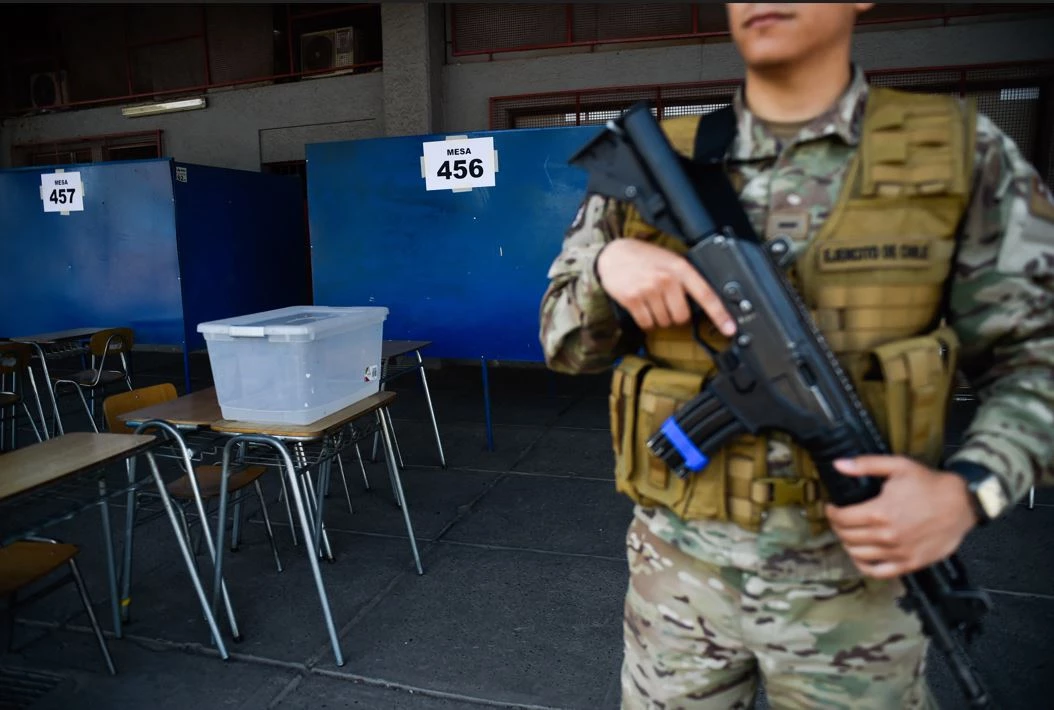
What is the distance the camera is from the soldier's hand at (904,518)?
0.88 metres

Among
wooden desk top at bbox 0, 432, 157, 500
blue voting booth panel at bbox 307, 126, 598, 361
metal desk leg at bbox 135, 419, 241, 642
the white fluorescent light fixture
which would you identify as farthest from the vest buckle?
the white fluorescent light fixture

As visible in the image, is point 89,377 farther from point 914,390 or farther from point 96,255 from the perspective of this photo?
point 914,390

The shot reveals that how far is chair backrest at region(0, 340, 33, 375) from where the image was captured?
4.95 metres

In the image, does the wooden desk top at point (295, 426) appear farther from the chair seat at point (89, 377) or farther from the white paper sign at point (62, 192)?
the white paper sign at point (62, 192)

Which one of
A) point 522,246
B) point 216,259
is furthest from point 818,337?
point 216,259

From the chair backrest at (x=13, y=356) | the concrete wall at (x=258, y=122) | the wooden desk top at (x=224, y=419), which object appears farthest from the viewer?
the concrete wall at (x=258, y=122)

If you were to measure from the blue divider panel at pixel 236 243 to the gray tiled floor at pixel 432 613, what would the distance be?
2.61 m

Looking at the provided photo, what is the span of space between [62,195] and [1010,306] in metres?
7.26

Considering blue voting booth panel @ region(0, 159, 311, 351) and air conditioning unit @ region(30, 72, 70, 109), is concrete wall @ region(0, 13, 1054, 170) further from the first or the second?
blue voting booth panel @ region(0, 159, 311, 351)

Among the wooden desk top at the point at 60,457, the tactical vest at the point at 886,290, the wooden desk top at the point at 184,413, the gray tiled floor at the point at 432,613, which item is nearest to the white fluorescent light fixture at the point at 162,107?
the gray tiled floor at the point at 432,613

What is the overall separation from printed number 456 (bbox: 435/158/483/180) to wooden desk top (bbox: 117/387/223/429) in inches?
105

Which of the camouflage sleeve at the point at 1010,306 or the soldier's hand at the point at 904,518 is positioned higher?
the camouflage sleeve at the point at 1010,306

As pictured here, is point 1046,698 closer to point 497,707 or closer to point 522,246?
point 497,707

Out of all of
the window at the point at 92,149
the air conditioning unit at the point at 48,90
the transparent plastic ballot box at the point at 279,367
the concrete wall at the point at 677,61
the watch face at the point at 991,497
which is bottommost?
the transparent plastic ballot box at the point at 279,367
